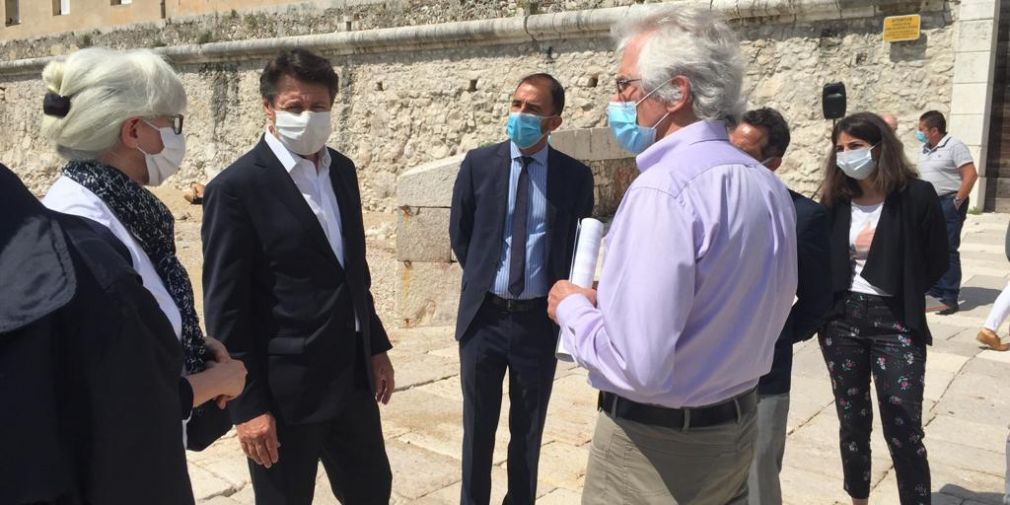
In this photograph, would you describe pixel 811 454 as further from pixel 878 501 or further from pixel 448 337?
pixel 448 337

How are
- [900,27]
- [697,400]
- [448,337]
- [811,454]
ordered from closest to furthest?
[697,400] < [811,454] < [448,337] < [900,27]

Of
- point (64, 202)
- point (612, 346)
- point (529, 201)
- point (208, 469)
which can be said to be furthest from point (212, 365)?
point (208, 469)

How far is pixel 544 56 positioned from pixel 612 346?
11.4 m

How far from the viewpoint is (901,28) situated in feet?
31.6

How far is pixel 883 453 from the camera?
4051 millimetres

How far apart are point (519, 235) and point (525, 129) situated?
0.44 metres

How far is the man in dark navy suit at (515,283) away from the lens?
119 inches

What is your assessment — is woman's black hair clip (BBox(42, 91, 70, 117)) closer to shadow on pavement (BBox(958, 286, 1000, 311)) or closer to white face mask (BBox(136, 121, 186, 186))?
white face mask (BBox(136, 121, 186, 186))

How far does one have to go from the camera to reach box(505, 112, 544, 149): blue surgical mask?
3.21 meters

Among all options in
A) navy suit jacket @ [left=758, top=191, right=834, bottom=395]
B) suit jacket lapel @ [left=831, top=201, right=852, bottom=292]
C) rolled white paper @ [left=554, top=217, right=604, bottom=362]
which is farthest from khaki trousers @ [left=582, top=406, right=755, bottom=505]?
suit jacket lapel @ [left=831, top=201, right=852, bottom=292]

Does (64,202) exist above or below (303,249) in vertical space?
above

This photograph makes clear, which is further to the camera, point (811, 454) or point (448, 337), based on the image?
point (448, 337)

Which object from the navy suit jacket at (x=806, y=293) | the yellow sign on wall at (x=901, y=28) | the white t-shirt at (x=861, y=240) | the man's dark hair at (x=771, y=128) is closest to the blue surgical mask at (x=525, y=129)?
the man's dark hair at (x=771, y=128)

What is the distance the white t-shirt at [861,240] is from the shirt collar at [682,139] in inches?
64.4
